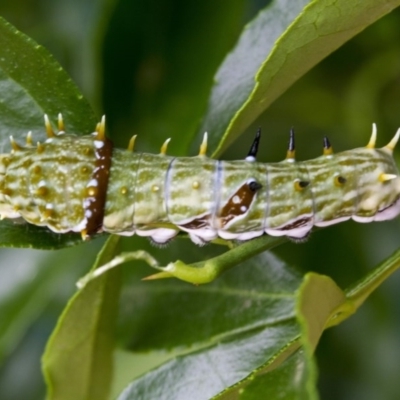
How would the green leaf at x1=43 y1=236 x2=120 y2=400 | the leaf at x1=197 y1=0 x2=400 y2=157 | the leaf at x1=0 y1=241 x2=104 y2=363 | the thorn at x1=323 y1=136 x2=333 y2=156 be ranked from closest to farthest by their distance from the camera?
the leaf at x1=197 y1=0 x2=400 y2=157 < the green leaf at x1=43 y1=236 x2=120 y2=400 < the thorn at x1=323 y1=136 x2=333 y2=156 < the leaf at x1=0 y1=241 x2=104 y2=363

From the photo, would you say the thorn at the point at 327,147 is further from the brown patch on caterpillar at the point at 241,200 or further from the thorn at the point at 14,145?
the thorn at the point at 14,145

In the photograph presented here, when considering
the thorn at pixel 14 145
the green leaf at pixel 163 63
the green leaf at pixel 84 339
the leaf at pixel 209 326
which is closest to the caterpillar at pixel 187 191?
the thorn at pixel 14 145

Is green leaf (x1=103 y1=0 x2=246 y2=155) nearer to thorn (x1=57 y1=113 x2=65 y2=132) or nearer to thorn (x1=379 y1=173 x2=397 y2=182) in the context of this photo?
thorn (x1=57 y1=113 x2=65 y2=132)

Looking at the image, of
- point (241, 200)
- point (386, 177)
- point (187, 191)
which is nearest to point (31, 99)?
point (187, 191)

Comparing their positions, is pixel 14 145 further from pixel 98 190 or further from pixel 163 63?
pixel 163 63

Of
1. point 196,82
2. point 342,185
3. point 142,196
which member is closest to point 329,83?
point 196,82

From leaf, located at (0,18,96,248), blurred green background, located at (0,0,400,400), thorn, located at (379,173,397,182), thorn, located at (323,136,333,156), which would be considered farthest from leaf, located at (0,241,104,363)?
thorn, located at (379,173,397,182)
